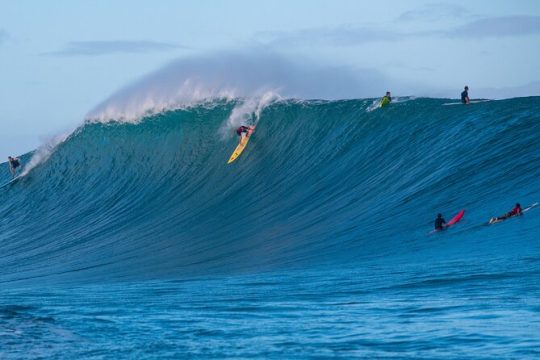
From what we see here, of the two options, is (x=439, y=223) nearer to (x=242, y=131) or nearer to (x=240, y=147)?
(x=240, y=147)

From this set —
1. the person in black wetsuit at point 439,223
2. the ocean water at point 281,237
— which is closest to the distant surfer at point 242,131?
the ocean water at point 281,237

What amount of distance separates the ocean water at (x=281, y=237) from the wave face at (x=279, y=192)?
6cm

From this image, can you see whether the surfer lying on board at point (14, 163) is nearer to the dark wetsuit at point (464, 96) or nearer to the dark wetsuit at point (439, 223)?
the dark wetsuit at point (464, 96)

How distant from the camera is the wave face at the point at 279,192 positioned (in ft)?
54.1

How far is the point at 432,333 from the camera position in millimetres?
8477

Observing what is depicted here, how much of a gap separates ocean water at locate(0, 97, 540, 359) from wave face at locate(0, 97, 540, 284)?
65 millimetres

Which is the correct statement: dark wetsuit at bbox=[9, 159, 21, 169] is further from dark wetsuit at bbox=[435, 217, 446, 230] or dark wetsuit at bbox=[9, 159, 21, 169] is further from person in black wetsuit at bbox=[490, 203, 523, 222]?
person in black wetsuit at bbox=[490, 203, 523, 222]

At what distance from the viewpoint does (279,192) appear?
21.8 metres

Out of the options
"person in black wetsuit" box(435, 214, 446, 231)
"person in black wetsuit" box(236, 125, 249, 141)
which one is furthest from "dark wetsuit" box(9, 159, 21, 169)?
"person in black wetsuit" box(435, 214, 446, 231)

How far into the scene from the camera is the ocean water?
29.3 feet

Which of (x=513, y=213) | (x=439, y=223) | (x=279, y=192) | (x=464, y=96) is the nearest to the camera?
(x=513, y=213)

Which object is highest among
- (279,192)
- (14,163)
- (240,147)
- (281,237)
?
(14,163)

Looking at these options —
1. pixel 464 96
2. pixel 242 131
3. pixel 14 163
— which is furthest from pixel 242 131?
pixel 14 163

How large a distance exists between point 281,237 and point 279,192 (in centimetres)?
368
